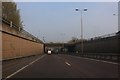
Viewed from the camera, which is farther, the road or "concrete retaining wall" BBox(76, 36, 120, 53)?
"concrete retaining wall" BBox(76, 36, 120, 53)

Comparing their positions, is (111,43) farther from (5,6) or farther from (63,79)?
(63,79)

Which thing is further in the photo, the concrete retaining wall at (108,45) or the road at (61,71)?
the concrete retaining wall at (108,45)

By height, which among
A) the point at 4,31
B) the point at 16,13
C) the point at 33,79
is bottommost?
the point at 33,79

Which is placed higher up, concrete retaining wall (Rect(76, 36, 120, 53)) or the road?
concrete retaining wall (Rect(76, 36, 120, 53))

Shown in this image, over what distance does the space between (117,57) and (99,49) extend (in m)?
31.5

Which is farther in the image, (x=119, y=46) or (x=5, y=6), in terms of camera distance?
(x=5, y=6)

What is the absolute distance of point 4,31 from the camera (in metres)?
39.2

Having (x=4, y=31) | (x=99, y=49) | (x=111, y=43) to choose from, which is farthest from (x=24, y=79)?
(x=99, y=49)

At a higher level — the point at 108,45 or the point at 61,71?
the point at 108,45

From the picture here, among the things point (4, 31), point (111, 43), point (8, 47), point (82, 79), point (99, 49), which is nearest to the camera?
point (82, 79)

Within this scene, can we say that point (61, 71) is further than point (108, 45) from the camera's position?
No

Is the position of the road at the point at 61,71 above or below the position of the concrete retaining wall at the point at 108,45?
below

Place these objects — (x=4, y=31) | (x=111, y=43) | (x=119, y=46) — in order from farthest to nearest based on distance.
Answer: (x=111, y=43), (x=119, y=46), (x=4, y=31)

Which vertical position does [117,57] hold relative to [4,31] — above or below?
below
